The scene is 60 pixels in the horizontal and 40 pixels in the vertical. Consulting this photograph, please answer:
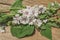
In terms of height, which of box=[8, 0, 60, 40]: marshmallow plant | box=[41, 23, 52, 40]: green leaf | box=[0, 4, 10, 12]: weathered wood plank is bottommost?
box=[41, 23, 52, 40]: green leaf

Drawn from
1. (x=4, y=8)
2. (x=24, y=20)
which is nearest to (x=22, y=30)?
(x=24, y=20)

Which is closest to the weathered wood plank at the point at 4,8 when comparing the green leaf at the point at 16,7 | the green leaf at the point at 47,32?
the green leaf at the point at 16,7

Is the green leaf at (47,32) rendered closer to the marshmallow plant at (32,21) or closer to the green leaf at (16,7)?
the marshmallow plant at (32,21)

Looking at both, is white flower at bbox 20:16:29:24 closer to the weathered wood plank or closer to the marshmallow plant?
the marshmallow plant

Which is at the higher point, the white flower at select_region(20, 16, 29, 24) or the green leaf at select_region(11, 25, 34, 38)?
the white flower at select_region(20, 16, 29, 24)

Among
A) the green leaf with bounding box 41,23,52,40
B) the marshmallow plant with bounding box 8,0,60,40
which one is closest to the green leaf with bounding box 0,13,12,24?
the marshmallow plant with bounding box 8,0,60,40

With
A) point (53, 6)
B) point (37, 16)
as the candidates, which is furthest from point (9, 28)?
point (53, 6)

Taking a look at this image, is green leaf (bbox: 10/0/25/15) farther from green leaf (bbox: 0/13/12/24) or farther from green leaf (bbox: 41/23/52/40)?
green leaf (bbox: 41/23/52/40)

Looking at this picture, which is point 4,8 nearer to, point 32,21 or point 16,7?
point 16,7
